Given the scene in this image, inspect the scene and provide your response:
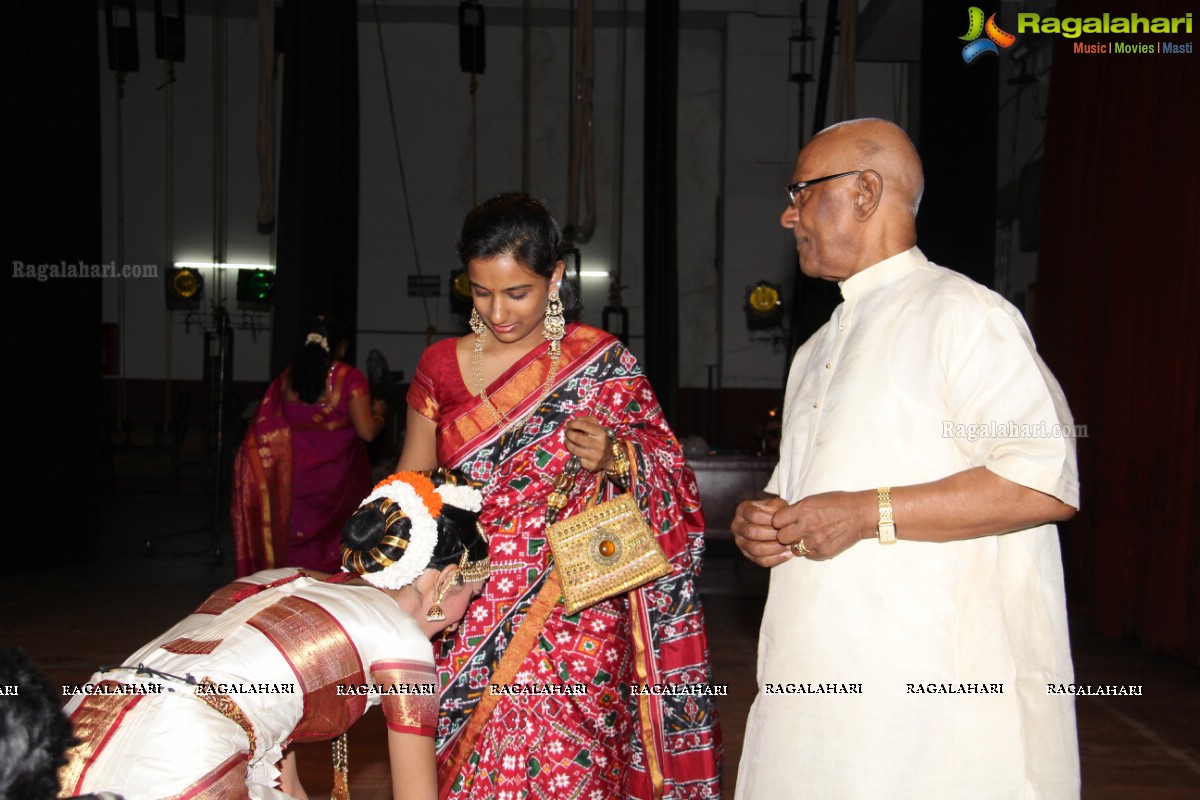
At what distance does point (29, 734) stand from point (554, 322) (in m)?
1.34

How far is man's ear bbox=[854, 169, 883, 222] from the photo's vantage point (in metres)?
1.47

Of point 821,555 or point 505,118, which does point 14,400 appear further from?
point 505,118

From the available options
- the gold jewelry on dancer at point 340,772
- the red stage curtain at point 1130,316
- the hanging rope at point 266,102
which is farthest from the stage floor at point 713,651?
the hanging rope at point 266,102

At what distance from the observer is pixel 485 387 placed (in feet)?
7.25

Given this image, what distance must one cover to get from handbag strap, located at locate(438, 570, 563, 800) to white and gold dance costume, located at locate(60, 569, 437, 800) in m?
0.49

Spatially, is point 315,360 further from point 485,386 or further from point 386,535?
point 386,535

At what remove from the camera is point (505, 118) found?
1230cm

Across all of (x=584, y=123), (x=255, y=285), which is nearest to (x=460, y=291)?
(x=255, y=285)

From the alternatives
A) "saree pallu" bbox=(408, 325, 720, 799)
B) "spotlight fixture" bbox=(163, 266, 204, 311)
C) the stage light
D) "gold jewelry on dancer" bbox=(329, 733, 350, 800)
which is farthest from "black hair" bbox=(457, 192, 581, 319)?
"spotlight fixture" bbox=(163, 266, 204, 311)

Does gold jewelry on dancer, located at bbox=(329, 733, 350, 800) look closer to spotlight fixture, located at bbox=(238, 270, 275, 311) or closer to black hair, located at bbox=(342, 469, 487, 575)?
black hair, located at bbox=(342, 469, 487, 575)

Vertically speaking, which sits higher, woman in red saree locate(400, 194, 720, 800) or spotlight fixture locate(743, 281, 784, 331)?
spotlight fixture locate(743, 281, 784, 331)

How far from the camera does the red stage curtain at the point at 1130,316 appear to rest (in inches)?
164

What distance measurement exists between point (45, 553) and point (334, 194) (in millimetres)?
2919

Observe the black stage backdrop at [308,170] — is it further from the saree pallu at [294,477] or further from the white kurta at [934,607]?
the white kurta at [934,607]
